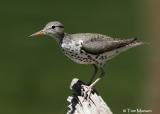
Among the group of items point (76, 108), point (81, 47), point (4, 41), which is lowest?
point (76, 108)

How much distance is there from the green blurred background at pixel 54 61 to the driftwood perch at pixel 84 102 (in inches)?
173

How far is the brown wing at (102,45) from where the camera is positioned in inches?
271

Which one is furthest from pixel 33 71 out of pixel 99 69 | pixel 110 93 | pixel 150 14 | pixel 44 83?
pixel 99 69

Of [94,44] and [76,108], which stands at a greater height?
[94,44]

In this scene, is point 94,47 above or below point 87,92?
above

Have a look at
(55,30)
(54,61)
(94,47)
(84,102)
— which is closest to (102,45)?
(94,47)

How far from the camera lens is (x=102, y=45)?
6891 mm

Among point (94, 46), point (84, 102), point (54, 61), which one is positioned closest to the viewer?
point (84, 102)

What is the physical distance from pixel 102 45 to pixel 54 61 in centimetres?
659

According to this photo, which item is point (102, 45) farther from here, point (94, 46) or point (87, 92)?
point (87, 92)

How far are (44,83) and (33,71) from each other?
259mm

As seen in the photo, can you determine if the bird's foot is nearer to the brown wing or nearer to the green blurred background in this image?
the brown wing

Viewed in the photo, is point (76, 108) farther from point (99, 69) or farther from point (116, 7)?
point (116, 7)

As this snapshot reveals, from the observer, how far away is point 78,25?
15.5m
